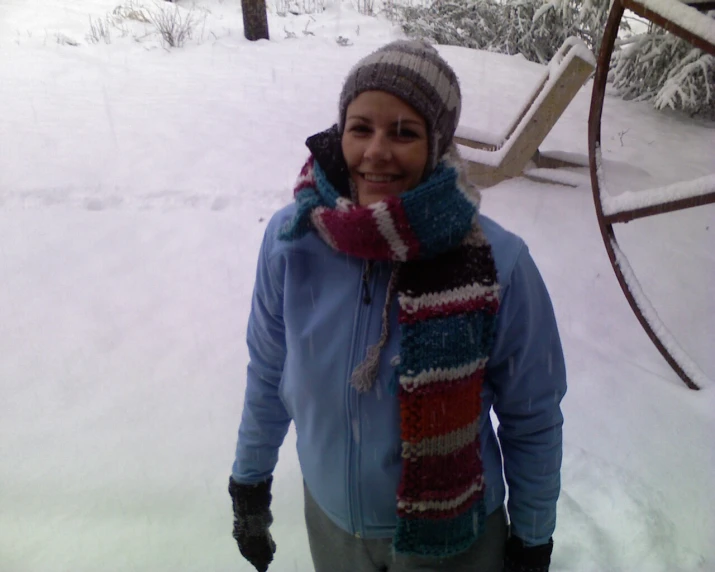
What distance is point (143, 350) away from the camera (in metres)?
2.84

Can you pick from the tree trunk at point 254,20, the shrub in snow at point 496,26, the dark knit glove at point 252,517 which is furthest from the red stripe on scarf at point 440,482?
the tree trunk at point 254,20

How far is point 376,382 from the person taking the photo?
103 cm

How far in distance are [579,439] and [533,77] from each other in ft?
20.3

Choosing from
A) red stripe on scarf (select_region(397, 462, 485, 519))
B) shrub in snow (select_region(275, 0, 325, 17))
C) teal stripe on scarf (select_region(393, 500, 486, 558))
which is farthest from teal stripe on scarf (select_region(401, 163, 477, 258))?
shrub in snow (select_region(275, 0, 325, 17))

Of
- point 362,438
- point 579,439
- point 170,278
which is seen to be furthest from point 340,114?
point 170,278

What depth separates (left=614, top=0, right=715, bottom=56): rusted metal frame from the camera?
1994mm

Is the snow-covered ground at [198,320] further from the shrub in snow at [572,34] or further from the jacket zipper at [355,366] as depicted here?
the jacket zipper at [355,366]

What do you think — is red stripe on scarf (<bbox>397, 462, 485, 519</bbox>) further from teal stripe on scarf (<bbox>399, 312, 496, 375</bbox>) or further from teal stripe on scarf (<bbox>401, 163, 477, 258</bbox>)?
teal stripe on scarf (<bbox>401, 163, 477, 258</bbox>)

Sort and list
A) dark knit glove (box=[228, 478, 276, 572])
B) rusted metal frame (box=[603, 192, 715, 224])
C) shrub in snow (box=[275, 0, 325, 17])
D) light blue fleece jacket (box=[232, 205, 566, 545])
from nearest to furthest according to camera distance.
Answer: light blue fleece jacket (box=[232, 205, 566, 545]) < dark knit glove (box=[228, 478, 276, 572]) < rusted metal frame (box=[603, 192, 715, 224]) < shrub in snow (box=[275, 0, 325, 17])

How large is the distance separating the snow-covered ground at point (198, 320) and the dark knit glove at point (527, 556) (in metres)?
0.84

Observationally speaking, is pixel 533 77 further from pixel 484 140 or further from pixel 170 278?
pixel 170 278

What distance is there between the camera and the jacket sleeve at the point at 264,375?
45.8 inches

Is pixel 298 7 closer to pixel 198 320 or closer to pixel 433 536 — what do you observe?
pixel 198 320

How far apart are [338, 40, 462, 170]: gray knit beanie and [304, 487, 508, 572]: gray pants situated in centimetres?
82
